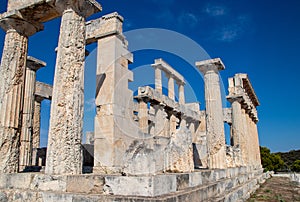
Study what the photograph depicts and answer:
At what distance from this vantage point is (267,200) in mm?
8898

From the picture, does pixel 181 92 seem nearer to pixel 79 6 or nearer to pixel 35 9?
pixel 35 9

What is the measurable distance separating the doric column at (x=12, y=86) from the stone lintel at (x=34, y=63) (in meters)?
4.06

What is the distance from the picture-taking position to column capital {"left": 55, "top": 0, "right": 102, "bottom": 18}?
6.21 metres

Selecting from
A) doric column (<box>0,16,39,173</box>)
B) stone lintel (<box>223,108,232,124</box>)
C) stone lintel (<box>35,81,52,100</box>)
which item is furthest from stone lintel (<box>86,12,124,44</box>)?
stone lintel (<box>223,108,232,124</box>)

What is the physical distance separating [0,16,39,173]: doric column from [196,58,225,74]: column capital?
659cm

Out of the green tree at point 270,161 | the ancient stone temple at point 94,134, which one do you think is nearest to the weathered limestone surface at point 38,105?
the ancient stone temple at point 94,134

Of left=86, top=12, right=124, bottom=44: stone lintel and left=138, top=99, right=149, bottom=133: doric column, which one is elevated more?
left=86, top=12, right=124, bottom=44: stone lintel

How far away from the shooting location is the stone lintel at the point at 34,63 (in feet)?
37.1

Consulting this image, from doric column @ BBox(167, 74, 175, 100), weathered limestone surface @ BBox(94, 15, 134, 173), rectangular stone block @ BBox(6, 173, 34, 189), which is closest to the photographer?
rectangular stone block @ BBox(6, 173, 34, 189)

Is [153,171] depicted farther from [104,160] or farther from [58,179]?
[104,160]

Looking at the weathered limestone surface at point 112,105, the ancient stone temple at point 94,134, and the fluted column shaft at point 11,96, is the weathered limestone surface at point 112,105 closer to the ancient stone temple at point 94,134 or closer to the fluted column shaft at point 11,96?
the ancient stone temple at point 94,134

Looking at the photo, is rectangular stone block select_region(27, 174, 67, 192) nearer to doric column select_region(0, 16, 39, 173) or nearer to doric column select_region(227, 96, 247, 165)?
doric column select_region(0, 16, 39, 173)

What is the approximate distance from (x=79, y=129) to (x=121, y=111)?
2.39m

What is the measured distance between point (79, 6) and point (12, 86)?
2873mm
